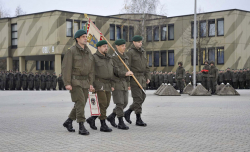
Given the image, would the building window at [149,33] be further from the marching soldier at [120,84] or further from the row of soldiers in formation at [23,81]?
the marching soldier at [120,84]

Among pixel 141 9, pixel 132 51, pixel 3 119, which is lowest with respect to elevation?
pixel 3 119

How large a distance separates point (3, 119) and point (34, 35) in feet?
117

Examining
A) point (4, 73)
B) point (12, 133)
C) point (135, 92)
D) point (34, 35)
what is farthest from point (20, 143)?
point (34, 35)

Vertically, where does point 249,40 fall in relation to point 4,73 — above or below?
above

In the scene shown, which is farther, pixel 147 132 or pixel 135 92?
pixel 135 92

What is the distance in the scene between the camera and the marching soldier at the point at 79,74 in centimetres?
812

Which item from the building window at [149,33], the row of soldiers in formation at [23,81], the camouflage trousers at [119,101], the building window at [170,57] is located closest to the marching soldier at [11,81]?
the row of soldiers in formation at [23,81]

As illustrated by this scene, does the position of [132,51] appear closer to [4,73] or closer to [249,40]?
[4,73]

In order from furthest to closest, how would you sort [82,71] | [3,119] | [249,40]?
1. [249,40]
2. [3,119]
3. [82,71]

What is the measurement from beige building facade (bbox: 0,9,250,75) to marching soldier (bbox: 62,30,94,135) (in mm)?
33470

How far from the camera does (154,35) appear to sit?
50031 millimetres

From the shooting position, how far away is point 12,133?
27.2 feet

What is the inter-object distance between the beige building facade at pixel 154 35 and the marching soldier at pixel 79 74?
33470mm

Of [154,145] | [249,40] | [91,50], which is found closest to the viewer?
[154,145]
